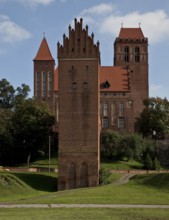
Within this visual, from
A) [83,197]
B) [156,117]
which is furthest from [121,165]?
[83,197]

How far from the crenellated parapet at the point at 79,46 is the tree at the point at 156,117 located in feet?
86.7

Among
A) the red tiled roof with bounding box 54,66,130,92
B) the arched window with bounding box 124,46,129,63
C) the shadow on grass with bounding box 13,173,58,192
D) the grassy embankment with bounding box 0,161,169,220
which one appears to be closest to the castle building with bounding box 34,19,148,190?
the shadow on grass with bounding box 13,173,58,192

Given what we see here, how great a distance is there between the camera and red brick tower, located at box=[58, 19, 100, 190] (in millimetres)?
52156

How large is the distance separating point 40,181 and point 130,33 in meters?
52.6

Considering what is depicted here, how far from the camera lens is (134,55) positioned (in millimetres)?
92750

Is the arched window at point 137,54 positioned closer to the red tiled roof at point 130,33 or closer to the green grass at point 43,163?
the red tiled roof at point 130,33

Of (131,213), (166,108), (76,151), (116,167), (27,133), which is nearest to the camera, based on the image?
(131,213)

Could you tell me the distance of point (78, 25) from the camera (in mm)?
55250

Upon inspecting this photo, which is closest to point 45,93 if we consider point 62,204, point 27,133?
point 27,133

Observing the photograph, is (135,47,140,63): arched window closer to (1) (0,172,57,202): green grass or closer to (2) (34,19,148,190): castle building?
(2) (34,19,148,190): castle building

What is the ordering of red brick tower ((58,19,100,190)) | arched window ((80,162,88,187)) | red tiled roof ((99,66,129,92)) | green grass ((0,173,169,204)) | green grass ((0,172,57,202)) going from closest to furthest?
green grass ((0,173,169,204)), green grass ((0,172,57,202)), arched window ((80,162,88,187)), red brick tower ((58,19,100,190)), red tiled roof ((99,66,129,92))

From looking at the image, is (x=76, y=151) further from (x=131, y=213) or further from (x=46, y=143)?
(x=131, y=213)

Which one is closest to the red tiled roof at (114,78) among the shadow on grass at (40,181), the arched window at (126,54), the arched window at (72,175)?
the arched window at (126,54)

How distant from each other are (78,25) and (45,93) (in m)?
25.0
